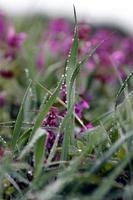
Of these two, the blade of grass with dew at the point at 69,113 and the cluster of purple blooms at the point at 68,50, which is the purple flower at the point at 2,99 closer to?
the cluster of purple blooms at the point at 68,50

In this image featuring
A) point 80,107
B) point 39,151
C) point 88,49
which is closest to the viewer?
point 39,151

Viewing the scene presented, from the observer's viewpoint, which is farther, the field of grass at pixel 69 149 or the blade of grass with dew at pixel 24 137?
the blade of grass with dew at pixel 24 137

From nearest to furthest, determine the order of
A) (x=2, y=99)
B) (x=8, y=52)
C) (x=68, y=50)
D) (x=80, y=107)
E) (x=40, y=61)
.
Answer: (x=80, y=107), (x=2, y=99), (x=8, y=52), (x=68, y=50), (x=40, y=61)

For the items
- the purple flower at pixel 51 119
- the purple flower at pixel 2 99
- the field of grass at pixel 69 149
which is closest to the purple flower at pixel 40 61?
the purple flower at pixel 2 99

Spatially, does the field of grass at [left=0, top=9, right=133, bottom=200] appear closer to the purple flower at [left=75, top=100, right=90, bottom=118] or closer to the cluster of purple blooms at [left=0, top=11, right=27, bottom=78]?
the purple flower at [left=75, top=100, right=90, bottom=118]

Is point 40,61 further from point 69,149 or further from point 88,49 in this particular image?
point 69,149

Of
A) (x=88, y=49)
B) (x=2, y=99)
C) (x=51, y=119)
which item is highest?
(x=88, y=49)

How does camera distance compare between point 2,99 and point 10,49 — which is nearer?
point 2,99

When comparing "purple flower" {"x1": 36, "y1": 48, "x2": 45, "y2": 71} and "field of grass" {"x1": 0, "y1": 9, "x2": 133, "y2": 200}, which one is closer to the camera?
"field of grass" {"x1": 0, "y1": 9, "x2": 133, "y2": 200}

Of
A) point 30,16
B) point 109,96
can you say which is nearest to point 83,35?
point 109,96

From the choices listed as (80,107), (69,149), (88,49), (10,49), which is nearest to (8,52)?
(10,49)

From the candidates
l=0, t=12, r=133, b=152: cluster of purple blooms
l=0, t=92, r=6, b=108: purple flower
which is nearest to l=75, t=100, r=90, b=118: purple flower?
l=0, t=12, r=133, b=152: cluster of purple blooms

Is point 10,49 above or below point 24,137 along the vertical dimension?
above
